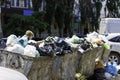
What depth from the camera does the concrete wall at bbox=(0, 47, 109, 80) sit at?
8578mm

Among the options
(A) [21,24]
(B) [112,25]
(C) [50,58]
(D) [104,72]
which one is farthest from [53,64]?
(A) [21,24]

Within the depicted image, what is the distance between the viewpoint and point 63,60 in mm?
10711

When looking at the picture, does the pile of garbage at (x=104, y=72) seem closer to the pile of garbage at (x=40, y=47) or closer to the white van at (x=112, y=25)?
the pile of garbage at (x=40, y=47)

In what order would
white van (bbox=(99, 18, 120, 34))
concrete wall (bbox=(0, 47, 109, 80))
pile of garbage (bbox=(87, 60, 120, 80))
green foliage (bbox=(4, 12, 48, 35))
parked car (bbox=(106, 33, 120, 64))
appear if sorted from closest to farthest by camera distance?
concrete wall (bbox=(0, 47, 109, 80)), pile of garbage (bbox=(87, 60, 120, 80)), parked car (bbox=(106, 33, 120, 64)), white van (bbox=(99, 18, 120, 34)), green foliage (bbox=(4, 12, 48, 35))

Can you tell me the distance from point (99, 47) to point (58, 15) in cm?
3513

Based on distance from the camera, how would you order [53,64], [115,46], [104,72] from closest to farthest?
[53,64] < [104,72] < [115,46]

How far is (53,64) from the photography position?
9.95 metres

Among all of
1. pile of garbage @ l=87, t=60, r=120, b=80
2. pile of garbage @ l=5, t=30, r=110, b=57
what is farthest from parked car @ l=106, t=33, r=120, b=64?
pile of garbage @ l=5, t=30, r=110, b=57

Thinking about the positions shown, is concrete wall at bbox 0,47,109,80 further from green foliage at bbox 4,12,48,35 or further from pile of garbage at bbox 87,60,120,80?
green foliage at bbox 4,12,48,35

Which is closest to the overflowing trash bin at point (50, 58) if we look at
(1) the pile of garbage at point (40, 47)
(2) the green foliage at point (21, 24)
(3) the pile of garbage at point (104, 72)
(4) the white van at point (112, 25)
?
(1) the pile of garbage at point (40, 47)

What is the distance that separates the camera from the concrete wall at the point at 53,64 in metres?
8.58

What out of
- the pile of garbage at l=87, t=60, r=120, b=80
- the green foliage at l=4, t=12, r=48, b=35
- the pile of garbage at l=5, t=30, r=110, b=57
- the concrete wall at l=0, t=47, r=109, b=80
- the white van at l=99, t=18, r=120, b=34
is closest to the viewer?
the concrete wall at l=0, t=47, r=109, b=80

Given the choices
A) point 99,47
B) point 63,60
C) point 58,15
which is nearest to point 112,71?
point 99,47

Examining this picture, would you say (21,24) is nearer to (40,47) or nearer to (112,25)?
(112,25)
